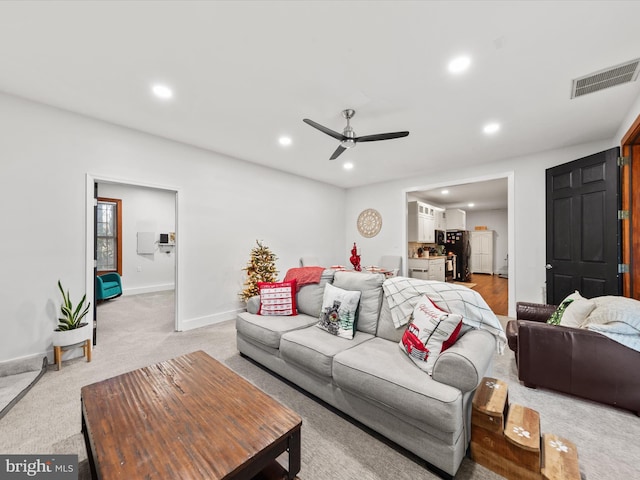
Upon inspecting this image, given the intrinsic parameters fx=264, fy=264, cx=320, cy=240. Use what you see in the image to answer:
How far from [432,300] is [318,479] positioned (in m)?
1.39

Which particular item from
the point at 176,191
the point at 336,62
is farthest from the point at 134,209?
the point at 336,62

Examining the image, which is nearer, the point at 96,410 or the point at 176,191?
the point at 96,410

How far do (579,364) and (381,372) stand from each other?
69.9 inches

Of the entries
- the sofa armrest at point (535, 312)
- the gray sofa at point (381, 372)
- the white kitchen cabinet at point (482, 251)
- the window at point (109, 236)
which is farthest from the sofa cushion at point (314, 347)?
the white kitchen cabinet at point (482, 251)

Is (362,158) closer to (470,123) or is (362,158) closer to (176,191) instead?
(470,123)

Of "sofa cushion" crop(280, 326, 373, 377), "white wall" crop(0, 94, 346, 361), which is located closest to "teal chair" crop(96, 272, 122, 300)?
"white wall" crop(0, 94, 346, 361)

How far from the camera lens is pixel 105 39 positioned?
1.94 metres

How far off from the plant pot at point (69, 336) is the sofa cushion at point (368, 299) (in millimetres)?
2864

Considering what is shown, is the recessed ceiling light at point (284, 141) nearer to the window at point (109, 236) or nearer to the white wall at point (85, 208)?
the white wall at point (85, 208)

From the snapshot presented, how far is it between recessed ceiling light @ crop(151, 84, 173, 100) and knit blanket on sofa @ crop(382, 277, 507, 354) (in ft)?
9.20

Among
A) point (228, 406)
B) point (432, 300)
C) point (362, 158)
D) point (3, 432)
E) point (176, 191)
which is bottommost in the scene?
point (3, 432)

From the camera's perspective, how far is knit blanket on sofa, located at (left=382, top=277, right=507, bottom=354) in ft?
6.43

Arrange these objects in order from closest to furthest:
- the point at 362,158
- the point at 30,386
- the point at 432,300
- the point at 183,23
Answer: the point at 183,23 → the point at 432,300 → the point at 30,386 → the point at 362,158

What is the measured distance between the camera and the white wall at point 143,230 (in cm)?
659
